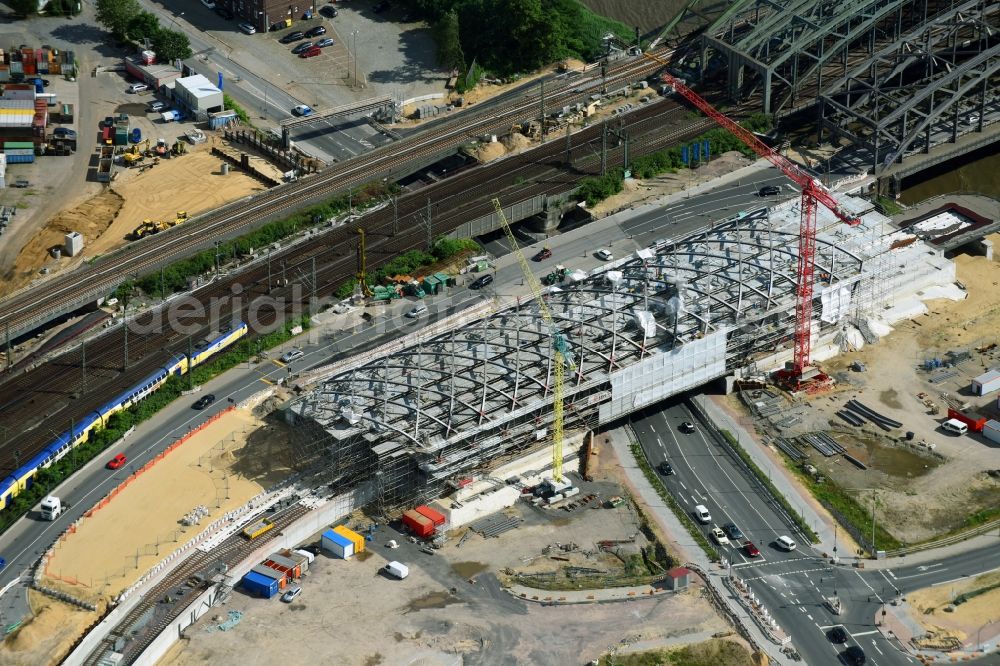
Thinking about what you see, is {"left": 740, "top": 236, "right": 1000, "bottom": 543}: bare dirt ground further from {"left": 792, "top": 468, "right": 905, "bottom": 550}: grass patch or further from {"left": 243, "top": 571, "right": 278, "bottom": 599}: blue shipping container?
{"left": 243, "top": 571, "right": 278, "bottom": 599}: blue shipping container

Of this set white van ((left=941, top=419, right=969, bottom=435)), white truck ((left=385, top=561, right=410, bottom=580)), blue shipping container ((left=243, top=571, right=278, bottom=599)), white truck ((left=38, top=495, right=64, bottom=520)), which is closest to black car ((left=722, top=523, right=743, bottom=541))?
white van ((left=941, top=419, right=969, bottom=435))

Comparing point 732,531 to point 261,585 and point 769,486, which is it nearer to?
point 769,486

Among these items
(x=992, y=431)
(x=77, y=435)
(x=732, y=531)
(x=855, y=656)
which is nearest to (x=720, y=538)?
(x=732, y=531)

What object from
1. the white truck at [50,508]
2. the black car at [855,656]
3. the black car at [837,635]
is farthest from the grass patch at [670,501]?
the white truck at [50,508]

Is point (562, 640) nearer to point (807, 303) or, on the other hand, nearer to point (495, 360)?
point (495, 360)

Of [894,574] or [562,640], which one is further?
[894,574]

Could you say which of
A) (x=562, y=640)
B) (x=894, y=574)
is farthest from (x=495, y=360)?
(x=894, y=574)

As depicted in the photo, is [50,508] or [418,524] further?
[50,508]
